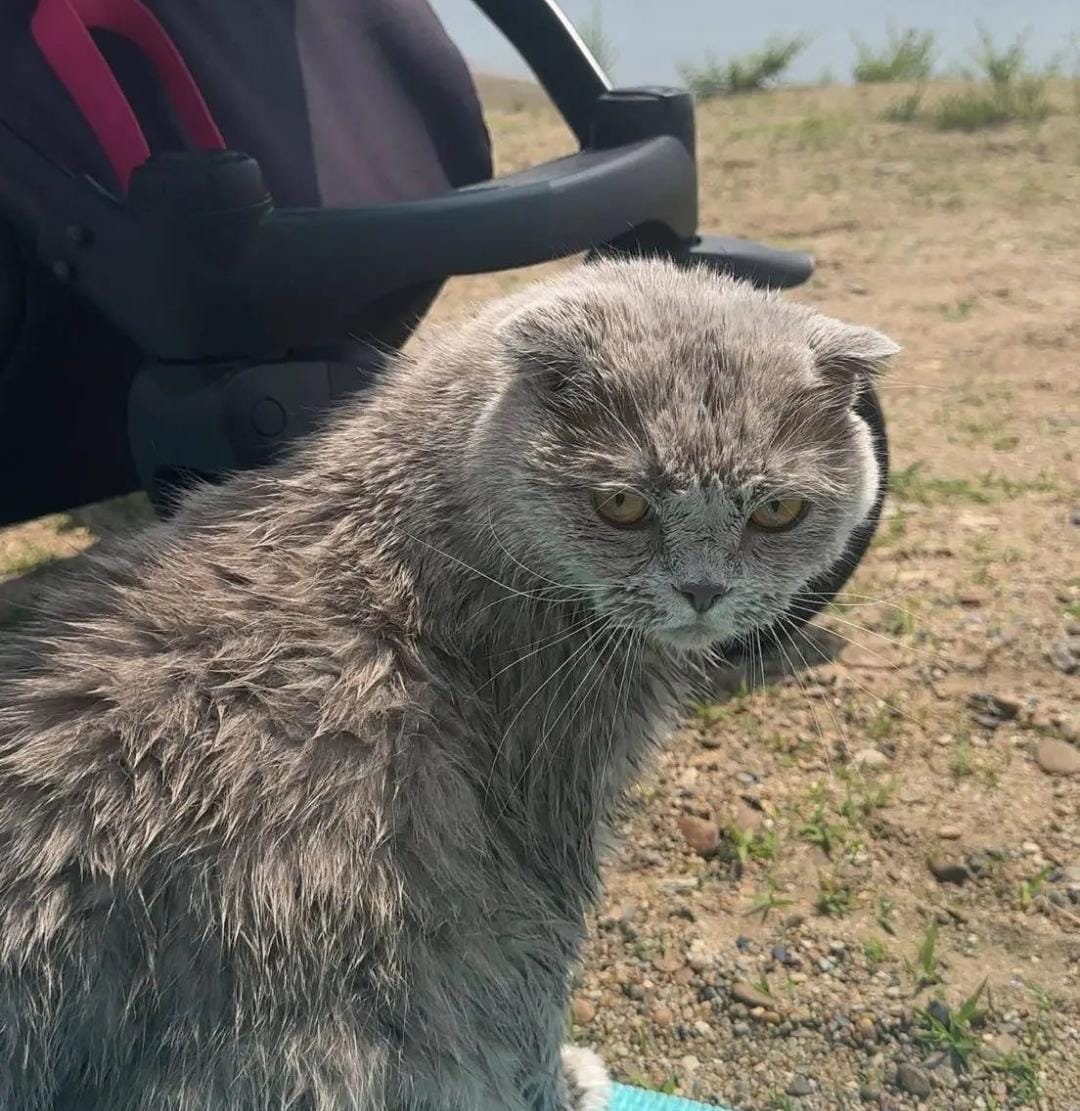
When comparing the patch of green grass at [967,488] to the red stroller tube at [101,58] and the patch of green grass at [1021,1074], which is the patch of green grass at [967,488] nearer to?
the patch of green grass at [1021,1074]

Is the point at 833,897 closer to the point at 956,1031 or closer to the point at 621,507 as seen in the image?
the point at 956,1031

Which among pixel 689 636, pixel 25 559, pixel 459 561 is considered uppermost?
pixel 459 561

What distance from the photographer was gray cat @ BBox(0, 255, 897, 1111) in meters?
1.20

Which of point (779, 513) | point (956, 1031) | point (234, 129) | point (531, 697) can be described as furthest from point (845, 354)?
point (234, 129)

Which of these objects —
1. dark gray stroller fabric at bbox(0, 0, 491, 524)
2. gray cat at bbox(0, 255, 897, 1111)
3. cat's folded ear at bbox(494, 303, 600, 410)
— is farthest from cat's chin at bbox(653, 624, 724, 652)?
dark gray stroller fabric at bbox(0, 0, 491, 524)

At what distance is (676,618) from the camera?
144 centimetres

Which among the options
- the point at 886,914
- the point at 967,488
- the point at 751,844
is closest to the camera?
the point at 886,914

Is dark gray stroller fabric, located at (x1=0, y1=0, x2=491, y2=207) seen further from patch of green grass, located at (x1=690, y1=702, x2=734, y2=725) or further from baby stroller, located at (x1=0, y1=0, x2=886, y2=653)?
patch of green grass, located at (x1=690, y1=702, x2=734, y2=725)

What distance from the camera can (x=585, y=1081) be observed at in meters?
1.67

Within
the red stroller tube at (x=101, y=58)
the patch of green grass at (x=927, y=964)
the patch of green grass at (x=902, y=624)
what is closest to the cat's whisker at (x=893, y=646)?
the patch of green grass at (x=902, y=624)

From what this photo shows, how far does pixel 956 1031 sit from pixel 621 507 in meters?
1.01

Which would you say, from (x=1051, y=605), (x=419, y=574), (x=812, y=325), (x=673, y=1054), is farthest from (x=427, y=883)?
(x=1051, y=605)

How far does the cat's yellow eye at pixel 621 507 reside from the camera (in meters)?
1.40

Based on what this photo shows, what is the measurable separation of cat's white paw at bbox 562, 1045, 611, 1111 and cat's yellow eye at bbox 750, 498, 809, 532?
872mm
